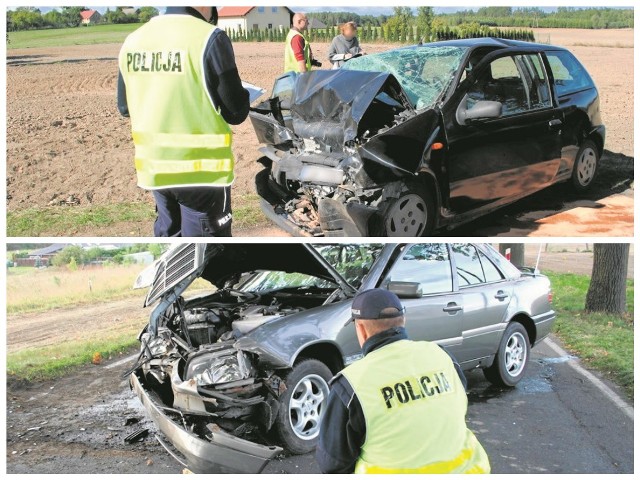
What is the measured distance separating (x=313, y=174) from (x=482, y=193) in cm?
140

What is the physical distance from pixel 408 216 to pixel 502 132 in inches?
47.6

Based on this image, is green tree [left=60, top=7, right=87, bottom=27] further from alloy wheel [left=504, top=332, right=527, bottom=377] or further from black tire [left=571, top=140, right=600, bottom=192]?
alloy wheel [left=504, top=332, right=527, bottom=377]

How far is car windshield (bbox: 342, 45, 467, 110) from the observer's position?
559 cm

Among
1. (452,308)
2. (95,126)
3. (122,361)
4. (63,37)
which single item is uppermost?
(63,37)

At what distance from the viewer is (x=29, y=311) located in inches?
344

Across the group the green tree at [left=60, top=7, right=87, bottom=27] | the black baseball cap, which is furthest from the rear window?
the green tree at [left=60, top=7, right=87, bottom=27]

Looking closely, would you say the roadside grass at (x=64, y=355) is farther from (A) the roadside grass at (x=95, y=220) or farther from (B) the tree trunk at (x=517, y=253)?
(B) the tree trunk at (x=517, y=253)

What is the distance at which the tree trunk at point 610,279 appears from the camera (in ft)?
30.2

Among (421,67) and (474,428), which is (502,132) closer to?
(421,67)

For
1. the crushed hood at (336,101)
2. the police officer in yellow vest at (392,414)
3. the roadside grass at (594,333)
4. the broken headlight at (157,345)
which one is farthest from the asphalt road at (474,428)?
the crushed hood at (336,101)

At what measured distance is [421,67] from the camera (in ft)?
19.3

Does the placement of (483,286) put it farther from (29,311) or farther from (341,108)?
(29,311)

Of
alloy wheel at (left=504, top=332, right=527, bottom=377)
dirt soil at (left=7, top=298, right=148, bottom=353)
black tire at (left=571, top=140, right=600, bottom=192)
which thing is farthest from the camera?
dirt soil at (left=7, top=298, right=148, bottom=353)

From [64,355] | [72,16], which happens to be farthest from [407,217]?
[72,16]
